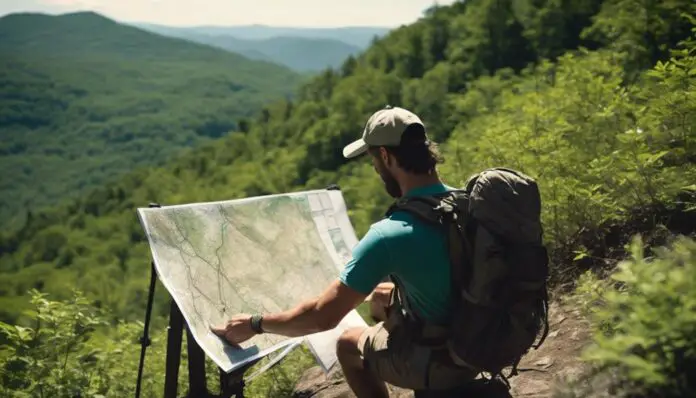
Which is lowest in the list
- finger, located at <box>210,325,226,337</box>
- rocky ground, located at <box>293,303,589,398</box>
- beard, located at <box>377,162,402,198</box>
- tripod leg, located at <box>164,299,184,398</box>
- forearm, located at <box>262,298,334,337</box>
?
rocky ground, located at <box>293,303,589,398</box>

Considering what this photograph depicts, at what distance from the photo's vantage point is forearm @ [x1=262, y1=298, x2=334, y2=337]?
3.16 meters

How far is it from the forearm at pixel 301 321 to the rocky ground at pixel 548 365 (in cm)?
105

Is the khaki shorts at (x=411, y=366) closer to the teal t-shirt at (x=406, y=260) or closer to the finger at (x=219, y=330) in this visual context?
the teal t-shirt at (x=406, y=260)

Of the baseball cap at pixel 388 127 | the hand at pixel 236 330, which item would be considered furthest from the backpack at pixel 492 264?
the hand at pixel 236 330

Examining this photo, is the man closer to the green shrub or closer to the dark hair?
the dark hair

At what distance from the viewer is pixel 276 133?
74312 mm

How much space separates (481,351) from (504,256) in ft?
1.45

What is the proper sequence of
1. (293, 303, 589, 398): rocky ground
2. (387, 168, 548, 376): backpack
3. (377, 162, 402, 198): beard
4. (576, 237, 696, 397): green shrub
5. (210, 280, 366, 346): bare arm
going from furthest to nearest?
1. (293, 303, 589, 398): rocky ground
2. (377, 162, 402, 198): beard
3. (210, 280, 366, 346): bare arm
4. (387, 168, 548, 376): backpack
5. (576, 237, 696, 397): green shrub

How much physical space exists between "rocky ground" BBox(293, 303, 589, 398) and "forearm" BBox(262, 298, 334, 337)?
1.05 metres

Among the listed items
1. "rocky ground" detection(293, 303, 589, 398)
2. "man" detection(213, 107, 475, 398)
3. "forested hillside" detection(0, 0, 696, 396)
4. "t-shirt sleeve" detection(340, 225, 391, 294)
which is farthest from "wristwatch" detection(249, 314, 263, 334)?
"forested hillside" detection(0, 0, 696, 396)

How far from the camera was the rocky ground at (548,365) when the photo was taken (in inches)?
170

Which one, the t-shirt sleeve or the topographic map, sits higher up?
the t-shirt sleeve

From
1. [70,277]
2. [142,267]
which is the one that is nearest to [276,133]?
[142,267]

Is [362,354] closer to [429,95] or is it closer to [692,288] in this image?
[692,288]
